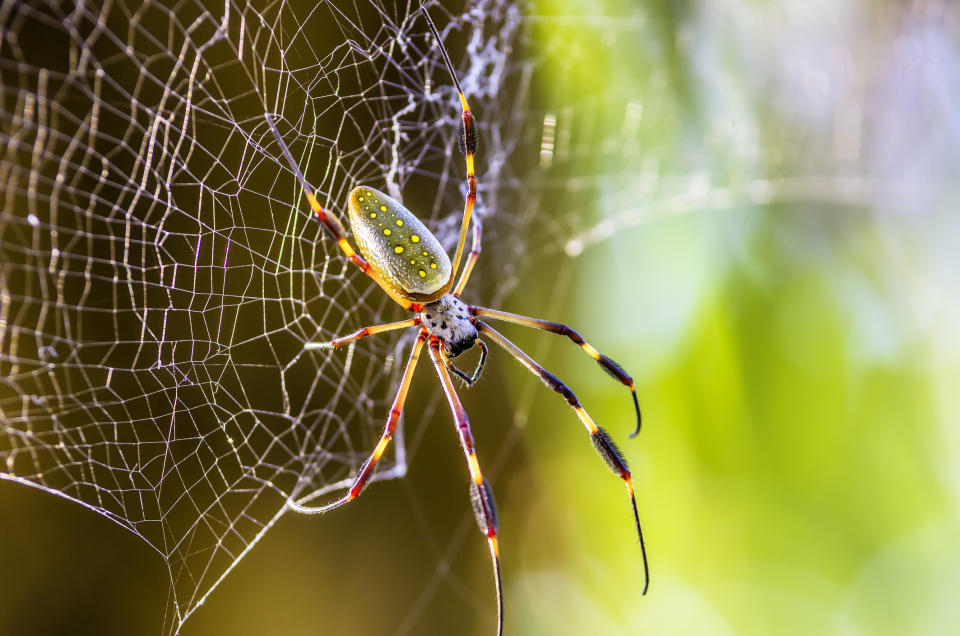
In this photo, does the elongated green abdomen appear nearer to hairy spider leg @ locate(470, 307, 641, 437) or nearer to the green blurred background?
hairy spider leg @ locate(470, 307, 641, 437)

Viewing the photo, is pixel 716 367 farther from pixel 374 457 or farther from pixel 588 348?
pixel 374 457

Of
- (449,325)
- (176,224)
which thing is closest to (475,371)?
(449,325)

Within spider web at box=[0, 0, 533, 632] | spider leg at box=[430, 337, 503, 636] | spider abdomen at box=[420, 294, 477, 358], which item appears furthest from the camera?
spider abdomen at box=[420, 294, 477, 358]

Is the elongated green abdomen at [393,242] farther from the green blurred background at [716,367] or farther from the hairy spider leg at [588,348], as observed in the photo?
the green blurred background at [716,367]

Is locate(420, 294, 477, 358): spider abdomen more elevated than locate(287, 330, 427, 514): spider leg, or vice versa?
locate(420, 294, 477, 358): spider abdomen

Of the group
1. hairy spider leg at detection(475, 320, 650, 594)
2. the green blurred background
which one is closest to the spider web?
hairy spider leg at detection(475, 320, 650, 594)

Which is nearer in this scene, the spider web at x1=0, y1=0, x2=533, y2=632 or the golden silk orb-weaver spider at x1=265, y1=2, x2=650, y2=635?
the spider web at x1=0, y1=0, x2=533, y2=632
